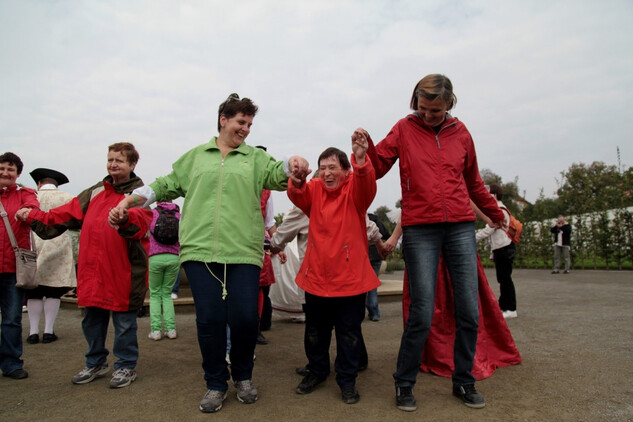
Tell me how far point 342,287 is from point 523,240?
63.8 ft

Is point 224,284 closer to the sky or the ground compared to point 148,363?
closer to the sky

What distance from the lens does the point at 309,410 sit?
307 cm

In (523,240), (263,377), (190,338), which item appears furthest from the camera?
(523,240)

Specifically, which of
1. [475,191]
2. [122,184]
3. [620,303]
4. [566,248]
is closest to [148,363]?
[122,184]

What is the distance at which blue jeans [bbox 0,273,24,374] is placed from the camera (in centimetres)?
395

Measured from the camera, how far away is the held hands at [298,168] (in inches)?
125

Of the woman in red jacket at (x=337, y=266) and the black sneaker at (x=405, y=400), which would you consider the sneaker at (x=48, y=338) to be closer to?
the woman in red jacket at (x=337, y=266)

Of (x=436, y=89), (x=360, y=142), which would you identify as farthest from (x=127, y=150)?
(x=436, y=89)

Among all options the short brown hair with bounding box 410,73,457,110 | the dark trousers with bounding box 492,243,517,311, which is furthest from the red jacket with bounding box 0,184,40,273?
the dark trousers with bounding box 492,243,517,311

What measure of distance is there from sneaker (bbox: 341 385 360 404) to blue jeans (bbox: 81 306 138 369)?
1822mm

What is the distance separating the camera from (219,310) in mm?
3215

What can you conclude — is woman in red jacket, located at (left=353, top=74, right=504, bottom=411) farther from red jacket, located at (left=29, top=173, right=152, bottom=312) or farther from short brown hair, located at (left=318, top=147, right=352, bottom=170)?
red jacket, located at (left=29, top=173, right=152, bottom=312)

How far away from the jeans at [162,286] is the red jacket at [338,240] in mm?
2878

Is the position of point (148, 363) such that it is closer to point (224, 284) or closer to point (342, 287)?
point (224, 284)
